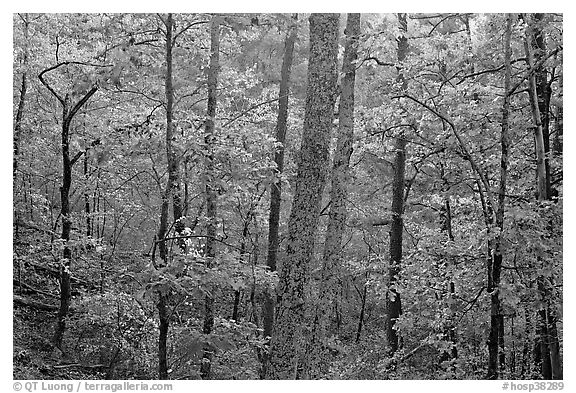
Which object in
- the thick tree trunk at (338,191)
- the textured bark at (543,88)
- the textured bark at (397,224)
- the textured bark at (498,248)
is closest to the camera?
the textured bark at (498,248)

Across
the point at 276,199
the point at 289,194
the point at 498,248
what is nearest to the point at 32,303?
the point at 276,199

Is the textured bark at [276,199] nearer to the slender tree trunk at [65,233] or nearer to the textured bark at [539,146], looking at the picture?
the slender tree trunk at [65,233]

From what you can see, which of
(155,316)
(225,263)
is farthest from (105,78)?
(155,316)

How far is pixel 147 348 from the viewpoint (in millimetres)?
9406

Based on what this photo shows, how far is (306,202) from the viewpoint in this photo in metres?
5.59

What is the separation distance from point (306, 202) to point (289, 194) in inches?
311

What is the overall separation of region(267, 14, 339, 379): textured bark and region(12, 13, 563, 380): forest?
2 cm

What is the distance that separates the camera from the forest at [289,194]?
5.84m

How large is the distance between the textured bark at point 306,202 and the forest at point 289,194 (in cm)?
2

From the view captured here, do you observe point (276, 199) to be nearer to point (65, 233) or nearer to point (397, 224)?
point (397, 224)

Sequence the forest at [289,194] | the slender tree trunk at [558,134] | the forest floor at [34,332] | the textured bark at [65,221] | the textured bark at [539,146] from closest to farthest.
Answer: the forest at [289,194] → the textured bark at [539,146] → the slender tree trunk at [558,134] → the forest floor at [34,332] → the textured bark at [65,221]

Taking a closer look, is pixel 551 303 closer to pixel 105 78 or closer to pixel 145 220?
pixel 105 78

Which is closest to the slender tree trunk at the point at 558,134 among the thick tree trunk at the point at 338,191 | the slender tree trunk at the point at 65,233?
the thick tree trunk at the point at 338,191

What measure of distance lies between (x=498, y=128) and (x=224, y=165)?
3.72 m
